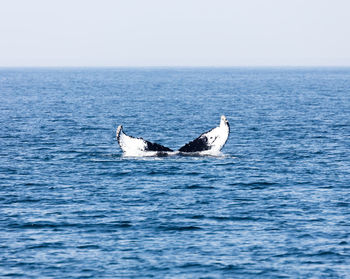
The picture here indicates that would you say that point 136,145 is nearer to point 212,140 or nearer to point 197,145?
point 197,145

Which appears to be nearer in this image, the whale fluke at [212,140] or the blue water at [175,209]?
the blue water at [175,209]

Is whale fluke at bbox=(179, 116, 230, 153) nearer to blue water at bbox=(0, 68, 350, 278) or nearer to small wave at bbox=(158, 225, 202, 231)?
blue water at bbox=(0, 68, 350, 278)

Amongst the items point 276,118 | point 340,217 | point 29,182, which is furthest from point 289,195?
point 276,118

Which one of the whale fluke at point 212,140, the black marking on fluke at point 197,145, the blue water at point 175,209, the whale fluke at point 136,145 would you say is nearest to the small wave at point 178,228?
the blue water at point 175,209

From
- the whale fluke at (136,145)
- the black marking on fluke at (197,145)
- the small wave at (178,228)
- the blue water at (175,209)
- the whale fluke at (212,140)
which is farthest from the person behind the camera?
the black marking on fluke at (197,145)

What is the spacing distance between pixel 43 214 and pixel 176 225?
5396mm

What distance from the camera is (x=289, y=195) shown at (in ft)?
96.7

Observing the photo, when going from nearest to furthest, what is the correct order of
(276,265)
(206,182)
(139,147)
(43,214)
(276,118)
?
1. (276,265)
2. (43,214)
3. (206,182)
4. (139,147)
5. (276,118)

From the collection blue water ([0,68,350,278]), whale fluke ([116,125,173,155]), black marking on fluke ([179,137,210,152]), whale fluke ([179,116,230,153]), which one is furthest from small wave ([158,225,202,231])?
black marking on fluke ([179,137,210,152])

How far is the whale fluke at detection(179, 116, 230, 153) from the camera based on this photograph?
36062 mm

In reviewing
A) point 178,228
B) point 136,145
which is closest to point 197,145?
point 136,145

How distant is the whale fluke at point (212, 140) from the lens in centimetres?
3606

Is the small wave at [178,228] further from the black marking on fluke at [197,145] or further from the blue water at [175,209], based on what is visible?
the black marking on fluke at [197,145]

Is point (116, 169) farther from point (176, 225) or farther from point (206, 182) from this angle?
point (176, 225)
